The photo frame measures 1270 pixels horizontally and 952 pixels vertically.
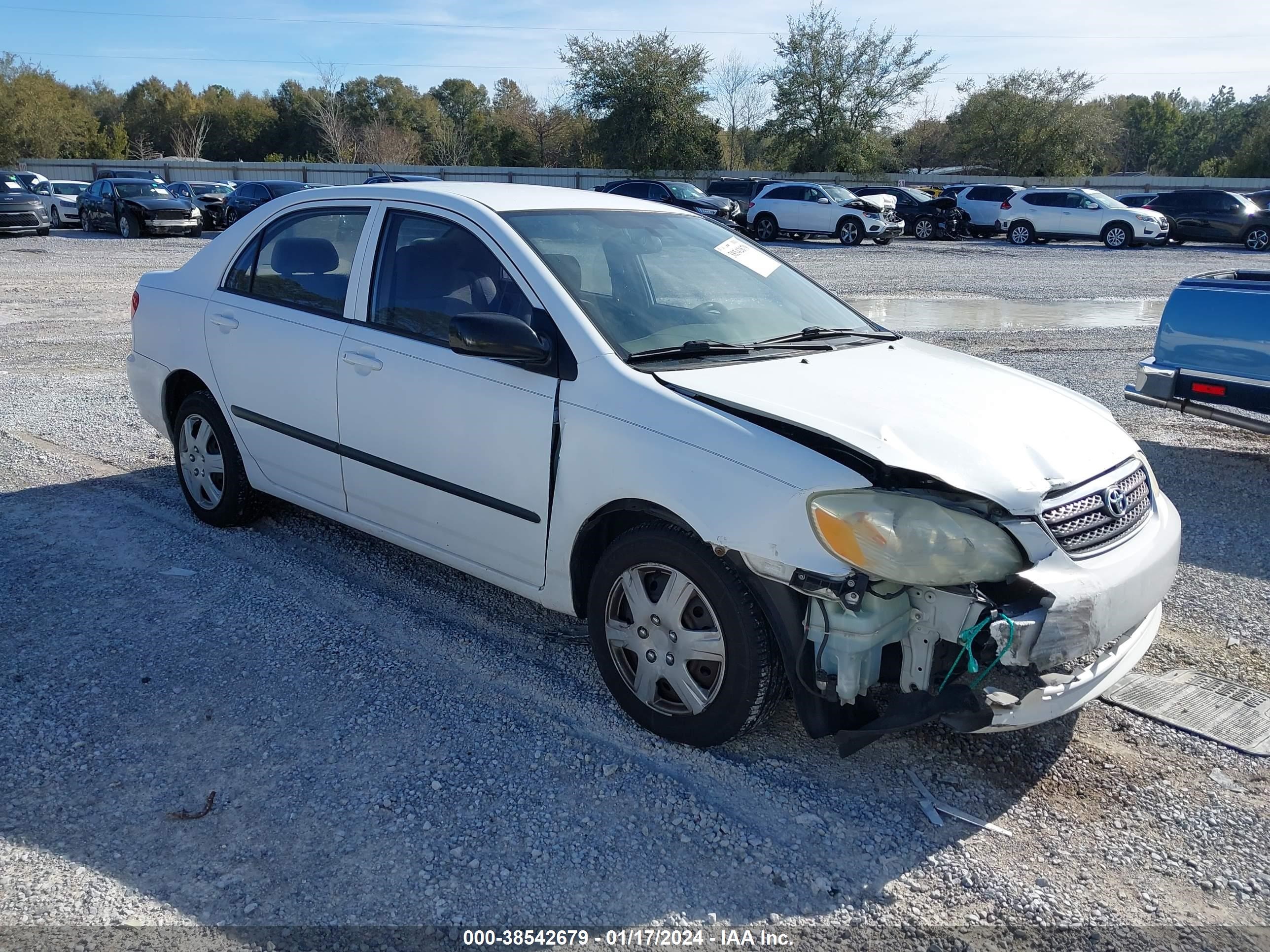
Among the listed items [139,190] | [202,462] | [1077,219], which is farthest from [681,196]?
[202,462]

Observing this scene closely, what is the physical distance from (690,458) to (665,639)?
2.01ft

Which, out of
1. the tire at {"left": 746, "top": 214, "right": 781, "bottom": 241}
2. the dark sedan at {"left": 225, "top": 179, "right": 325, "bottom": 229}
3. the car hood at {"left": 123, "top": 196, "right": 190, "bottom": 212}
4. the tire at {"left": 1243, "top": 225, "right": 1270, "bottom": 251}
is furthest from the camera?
the tire at {"left": 746, "top": 214, "right": 781, "bottom": 241}

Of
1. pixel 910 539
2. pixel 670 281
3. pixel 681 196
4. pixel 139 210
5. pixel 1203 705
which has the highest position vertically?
pixel 681 196

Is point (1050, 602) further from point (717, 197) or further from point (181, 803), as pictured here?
point (717, 197)

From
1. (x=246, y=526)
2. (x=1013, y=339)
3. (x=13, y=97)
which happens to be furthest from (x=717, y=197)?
(x=13, y=97)

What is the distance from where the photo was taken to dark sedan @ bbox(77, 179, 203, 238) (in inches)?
1048

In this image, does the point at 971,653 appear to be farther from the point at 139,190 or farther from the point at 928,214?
the point at 928,214

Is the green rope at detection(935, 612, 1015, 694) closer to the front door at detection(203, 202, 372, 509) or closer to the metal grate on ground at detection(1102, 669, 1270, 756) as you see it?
the metal grate on ground at detection(1102, 669, 1270, 756)

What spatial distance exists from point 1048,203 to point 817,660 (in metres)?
30.3

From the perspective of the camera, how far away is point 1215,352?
6625 millimetres

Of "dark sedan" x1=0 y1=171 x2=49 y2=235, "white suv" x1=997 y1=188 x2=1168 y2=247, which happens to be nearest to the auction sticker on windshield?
"dark sedan" x1=0 y1=171 x2=49 y2=235

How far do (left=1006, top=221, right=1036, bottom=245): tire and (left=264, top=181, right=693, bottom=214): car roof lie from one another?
28186 millimetres

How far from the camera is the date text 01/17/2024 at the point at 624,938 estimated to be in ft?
8.52

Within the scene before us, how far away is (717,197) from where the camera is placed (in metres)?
32.2
